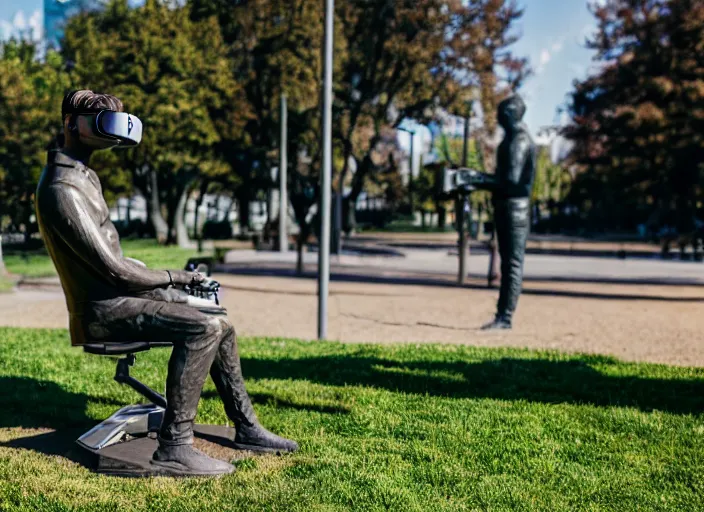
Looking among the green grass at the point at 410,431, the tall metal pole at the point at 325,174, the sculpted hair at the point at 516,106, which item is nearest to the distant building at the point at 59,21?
the tall metal pole at the point at 325,174

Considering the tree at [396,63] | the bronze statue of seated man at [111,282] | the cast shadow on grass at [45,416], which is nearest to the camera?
the bronze statue of seated man at [111,282]

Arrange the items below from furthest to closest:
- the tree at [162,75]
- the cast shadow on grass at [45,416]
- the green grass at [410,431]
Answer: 1. the tree at [162,75]
2. the cast shadow on grass at [45,416]
3. the green grass at [410,431]

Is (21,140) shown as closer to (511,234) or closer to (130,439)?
(511,234)

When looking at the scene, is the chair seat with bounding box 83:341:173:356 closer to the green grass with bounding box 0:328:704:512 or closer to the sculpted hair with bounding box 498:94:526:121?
the green grass with bounding box 0:328:704:512

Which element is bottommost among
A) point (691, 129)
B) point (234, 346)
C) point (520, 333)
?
point (520, 333)

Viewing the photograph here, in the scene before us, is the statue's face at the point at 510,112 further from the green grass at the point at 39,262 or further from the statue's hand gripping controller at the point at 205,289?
the green grass at the point at 39,262

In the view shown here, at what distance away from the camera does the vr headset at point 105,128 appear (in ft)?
13.0

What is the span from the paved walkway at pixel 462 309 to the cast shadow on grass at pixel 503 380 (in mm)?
1586

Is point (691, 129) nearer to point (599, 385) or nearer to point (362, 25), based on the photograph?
point (362, 25)

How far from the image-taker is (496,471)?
4227 mm

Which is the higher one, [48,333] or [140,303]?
[140,303]

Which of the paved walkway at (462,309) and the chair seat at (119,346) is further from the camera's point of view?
the paved walkway at (462,309)

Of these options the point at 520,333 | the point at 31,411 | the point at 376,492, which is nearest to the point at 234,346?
the point at 376,492

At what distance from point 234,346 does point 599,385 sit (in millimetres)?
3340
